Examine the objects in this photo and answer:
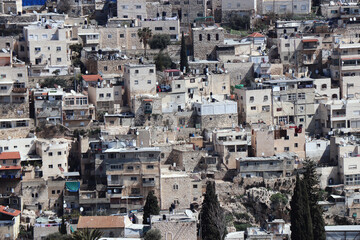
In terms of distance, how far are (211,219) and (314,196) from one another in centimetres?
519

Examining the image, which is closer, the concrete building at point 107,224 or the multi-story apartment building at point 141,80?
the concrete building at point 107,224

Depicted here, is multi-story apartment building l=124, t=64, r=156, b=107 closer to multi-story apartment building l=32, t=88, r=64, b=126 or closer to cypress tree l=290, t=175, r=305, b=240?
multi-story apartment building l=32, t=88, r=64, b=126

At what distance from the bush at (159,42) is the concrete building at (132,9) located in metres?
3.15

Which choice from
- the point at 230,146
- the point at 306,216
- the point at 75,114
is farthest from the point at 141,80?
the point at 306,216

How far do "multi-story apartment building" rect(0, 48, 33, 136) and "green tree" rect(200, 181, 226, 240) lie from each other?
11.7 m

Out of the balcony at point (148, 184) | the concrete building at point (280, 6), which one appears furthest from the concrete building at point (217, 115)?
the concrete building at point (280, 6)

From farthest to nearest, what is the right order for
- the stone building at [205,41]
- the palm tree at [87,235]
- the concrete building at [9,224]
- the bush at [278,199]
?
the stone building at [205,41], the bush at [278,199], the concrete building at [9,224], the palm tree at [87,235]

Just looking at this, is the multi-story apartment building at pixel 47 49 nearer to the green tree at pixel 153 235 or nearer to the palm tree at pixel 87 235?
the green tree at pixel 153 235

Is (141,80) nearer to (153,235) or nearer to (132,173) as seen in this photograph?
(132,173)

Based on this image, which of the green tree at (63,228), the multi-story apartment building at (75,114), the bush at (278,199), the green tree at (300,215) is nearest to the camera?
the green tree at (300,215)

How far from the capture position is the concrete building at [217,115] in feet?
213

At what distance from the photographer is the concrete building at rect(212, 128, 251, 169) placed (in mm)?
61906

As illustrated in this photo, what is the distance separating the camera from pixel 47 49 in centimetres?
6875

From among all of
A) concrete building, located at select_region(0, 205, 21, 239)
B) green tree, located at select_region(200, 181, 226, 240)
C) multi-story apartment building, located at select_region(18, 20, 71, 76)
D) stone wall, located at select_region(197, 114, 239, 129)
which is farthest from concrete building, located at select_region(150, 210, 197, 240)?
multi-story apartment building, located at select_region(18, 20, 71, 76)
